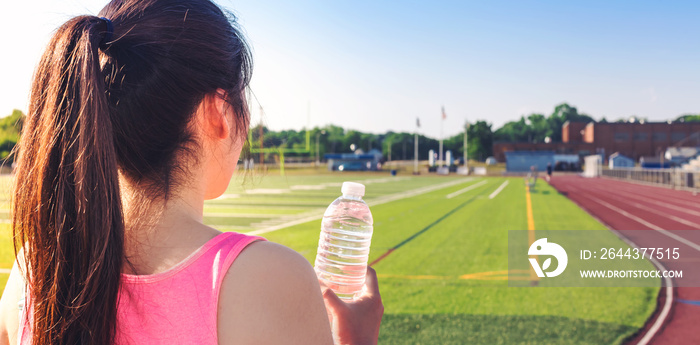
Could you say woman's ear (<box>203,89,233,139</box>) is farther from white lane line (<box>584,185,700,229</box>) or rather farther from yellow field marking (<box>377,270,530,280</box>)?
white lane line (<box>584,185,700,229</box>)

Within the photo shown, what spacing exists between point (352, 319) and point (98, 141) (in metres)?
0.65

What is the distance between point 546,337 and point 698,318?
2108 millimetres

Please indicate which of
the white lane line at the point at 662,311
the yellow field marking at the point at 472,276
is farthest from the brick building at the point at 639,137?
the yellow field marking at the point at 472,276

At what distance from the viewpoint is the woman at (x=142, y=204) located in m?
0.93

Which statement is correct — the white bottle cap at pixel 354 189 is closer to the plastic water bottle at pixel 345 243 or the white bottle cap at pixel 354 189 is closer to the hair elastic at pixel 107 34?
the plastic water bottle at pixel 345 243

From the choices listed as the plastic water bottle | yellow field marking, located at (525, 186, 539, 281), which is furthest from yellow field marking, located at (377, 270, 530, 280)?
the plastic water bottle

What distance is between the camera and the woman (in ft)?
3.05

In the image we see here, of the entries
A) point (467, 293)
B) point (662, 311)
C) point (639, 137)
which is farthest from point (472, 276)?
point (639, 137)

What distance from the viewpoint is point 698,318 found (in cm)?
573

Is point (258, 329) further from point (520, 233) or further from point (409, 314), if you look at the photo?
point (520, 233)

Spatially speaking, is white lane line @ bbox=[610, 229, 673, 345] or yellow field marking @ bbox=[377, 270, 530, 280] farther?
yellow field marking @ bbox=[377, 270, 530, 280]

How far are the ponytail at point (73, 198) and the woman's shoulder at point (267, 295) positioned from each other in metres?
0.27

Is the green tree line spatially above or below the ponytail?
above

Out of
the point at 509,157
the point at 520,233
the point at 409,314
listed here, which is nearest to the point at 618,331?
the point at 409,314
